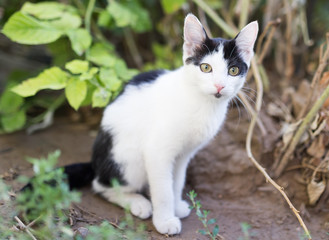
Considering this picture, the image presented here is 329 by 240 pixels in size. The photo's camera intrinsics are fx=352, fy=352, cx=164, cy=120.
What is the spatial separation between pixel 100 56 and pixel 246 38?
1.05 metres

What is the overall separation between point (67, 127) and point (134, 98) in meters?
1.21

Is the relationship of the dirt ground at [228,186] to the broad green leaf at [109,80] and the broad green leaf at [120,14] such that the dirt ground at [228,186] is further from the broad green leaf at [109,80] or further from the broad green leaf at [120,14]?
the broad green leaf at [120,14]

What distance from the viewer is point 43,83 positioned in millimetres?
2082

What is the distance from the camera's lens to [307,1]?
9.99 feet

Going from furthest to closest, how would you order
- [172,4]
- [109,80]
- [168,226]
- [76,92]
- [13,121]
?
[172,4], [13,121], [109,80], [76,92], [168,226]

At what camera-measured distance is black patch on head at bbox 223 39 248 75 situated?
1.73 m

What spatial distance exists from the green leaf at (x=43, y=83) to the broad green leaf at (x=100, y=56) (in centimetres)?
27

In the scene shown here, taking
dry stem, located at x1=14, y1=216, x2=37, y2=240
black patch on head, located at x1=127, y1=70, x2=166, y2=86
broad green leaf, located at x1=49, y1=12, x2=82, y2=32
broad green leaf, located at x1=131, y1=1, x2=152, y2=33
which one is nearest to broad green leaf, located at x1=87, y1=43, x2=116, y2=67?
broad green leaf, located at x1=49, y1=12, x2=82, y2=32

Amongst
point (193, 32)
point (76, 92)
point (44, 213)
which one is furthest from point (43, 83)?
point (193, 32)

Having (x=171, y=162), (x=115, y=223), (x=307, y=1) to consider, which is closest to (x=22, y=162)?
(x=115, y=223)

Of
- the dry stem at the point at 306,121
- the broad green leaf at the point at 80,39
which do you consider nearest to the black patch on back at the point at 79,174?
the broad green leaf at the point at 80,39

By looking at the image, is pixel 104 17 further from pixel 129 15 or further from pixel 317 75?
pixel 317 75

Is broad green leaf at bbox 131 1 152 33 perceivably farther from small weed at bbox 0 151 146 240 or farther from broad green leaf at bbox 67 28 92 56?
small weed at bbox 0 151 146 240

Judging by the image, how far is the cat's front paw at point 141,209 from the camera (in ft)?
6.48
